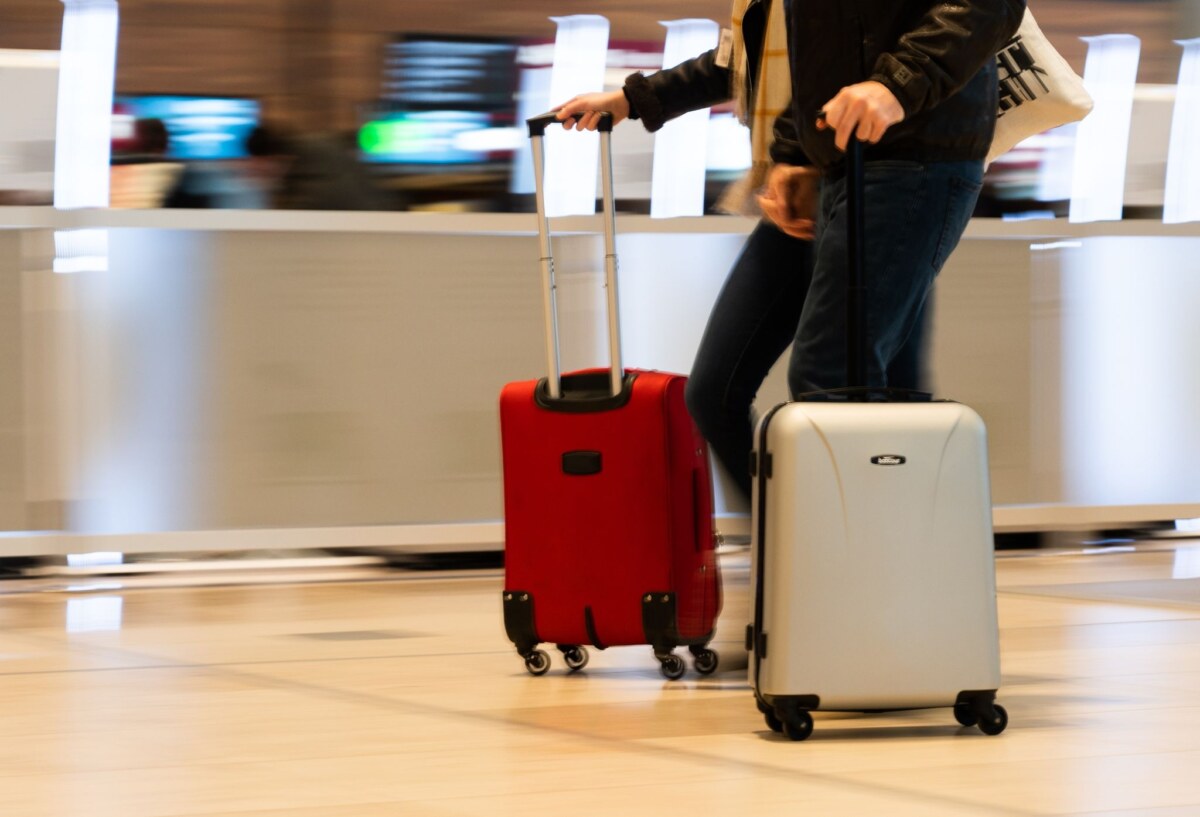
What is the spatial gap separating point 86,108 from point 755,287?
97.5 inches

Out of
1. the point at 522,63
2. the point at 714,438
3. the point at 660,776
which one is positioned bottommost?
the point at 660,776

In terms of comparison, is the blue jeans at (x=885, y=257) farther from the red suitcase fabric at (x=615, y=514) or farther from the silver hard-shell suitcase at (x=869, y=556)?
the red suitcase fabric at (x=615, y=514)

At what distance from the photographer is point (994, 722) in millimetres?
1983

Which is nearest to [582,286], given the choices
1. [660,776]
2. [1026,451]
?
[1026,451]

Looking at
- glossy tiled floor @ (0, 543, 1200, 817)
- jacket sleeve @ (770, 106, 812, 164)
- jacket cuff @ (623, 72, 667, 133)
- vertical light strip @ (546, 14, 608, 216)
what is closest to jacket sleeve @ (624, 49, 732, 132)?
jacket cuff @ (623, 72, 667, 133)

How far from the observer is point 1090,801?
1.63 meters

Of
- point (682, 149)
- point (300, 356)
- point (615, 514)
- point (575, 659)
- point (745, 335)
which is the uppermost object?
point (682, 149)

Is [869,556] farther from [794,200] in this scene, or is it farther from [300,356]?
[300,356]

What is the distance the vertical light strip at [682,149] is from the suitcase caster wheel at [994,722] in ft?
8.99

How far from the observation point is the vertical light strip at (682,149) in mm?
4629

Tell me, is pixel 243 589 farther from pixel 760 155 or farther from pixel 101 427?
pixel 760 155

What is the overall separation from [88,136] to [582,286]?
4.11ft

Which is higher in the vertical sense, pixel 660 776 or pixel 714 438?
pixel 714 438

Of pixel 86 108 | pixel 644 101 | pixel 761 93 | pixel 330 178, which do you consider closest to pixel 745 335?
pixel 761 93
